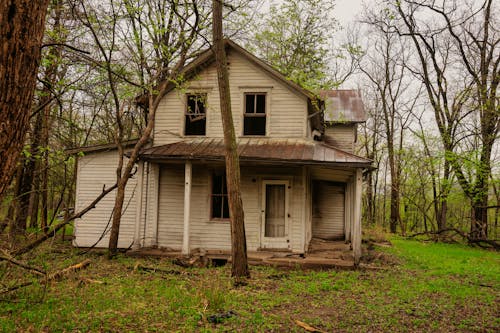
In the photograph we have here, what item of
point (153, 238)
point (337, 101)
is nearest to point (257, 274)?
point (153, 238)

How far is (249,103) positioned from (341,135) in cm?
700

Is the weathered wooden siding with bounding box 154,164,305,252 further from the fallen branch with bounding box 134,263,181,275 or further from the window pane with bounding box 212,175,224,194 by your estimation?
the fallen branch with bounding box 134,263,181,275

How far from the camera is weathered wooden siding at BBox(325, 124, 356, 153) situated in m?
17.9

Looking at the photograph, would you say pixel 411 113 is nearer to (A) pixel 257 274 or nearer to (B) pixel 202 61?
(B) pixel 202 61

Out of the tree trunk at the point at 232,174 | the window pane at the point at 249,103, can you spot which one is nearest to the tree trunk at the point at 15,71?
the tree trunk at the point at 232,174

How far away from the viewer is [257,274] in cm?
955

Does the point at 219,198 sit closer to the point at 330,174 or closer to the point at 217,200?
the point at 217,200

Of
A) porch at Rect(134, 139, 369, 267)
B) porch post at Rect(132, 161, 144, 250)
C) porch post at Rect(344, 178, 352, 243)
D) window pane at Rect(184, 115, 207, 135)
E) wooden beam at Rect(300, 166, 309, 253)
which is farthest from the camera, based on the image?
porch post at Rect(344, 178, 352, 243)

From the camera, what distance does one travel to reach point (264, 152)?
11.4m

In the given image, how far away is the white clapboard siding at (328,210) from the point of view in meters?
17.4

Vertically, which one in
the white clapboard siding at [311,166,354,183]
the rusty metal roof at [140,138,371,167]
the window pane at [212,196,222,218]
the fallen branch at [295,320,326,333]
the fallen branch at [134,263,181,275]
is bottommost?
the fallen branch at [295,320,326,333]

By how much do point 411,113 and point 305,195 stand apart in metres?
19.9

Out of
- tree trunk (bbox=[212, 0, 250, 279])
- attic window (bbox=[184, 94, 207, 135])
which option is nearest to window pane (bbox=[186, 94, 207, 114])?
attic window (bbox=[184, 94, 207, 135])

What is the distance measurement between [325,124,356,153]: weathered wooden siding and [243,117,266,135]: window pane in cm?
624
